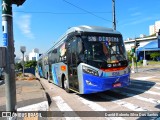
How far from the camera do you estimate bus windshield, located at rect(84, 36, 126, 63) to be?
9.28 meters

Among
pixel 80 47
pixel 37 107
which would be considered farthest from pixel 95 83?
pixel 37 107

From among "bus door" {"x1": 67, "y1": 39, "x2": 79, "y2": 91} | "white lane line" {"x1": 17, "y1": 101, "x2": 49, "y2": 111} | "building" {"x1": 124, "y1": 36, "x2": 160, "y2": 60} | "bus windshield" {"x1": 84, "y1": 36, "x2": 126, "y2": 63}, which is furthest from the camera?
"building" {"x1": 124, "y1": 36, "x2": 160, "y2": 60}

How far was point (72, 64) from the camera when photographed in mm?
10383

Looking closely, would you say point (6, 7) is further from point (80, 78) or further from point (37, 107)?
point (80, 78)

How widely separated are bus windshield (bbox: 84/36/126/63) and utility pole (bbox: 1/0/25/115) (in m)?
5.46

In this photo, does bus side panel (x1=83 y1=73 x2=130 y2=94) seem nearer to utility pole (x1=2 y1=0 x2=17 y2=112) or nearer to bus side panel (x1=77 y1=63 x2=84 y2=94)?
bus side panel (x1=77 y1=63 x2=84 y2=94)

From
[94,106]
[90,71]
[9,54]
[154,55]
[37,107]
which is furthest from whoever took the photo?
[154,55]

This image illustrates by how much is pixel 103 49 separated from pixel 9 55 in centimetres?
603

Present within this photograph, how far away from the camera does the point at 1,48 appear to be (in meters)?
3.84

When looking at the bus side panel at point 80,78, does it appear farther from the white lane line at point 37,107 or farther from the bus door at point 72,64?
the white lane line at point 37,107

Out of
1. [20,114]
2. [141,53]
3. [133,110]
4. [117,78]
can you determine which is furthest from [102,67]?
[141,53]

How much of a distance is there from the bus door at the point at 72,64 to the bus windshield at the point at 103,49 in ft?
2.80

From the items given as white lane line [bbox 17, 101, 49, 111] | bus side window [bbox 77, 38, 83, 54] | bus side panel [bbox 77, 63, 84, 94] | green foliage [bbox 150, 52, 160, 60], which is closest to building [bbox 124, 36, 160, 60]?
green foliage [bbox 150, 52, 160, 60]

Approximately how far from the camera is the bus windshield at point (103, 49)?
9281 mm
